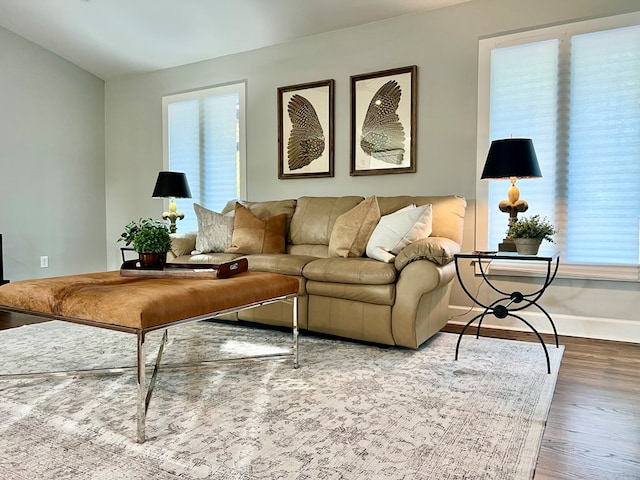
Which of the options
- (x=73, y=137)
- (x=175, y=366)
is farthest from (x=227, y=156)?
(x=175, y=366)

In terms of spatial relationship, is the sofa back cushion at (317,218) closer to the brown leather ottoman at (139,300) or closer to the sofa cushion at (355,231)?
the sofa cushion at (355,231)

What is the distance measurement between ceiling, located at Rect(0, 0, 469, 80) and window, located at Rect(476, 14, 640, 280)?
0.78m

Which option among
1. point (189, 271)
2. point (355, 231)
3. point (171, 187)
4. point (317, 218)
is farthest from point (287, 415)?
point (171, 187)

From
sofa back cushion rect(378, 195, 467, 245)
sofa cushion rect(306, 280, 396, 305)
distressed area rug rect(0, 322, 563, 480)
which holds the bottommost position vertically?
distressed area rug rect(0, 322, 563, 480)

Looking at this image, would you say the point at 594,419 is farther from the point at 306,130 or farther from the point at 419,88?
the point at 306,130

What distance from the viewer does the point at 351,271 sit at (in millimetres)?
3055

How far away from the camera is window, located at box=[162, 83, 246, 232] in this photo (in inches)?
201

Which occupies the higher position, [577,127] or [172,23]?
[172,23]

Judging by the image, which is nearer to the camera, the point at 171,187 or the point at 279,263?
Result: the point at 279,263

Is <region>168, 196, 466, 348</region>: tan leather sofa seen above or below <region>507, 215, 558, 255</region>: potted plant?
below

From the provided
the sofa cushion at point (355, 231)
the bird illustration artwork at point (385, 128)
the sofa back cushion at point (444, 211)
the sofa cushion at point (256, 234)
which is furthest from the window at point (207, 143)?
the sofa back cushion at point (444, 211)

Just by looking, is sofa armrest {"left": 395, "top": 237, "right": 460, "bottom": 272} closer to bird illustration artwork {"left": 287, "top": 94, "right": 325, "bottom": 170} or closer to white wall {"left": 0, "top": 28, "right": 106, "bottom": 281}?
bird illustration artwork {"left": 287, "top": 94, "right": 325, "bottom": 170}

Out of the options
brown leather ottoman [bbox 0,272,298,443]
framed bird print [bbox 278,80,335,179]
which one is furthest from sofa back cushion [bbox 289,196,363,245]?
brown leather ottoman [bbox 0,272,298,443]

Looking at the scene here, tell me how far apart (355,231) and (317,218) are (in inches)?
23.6
